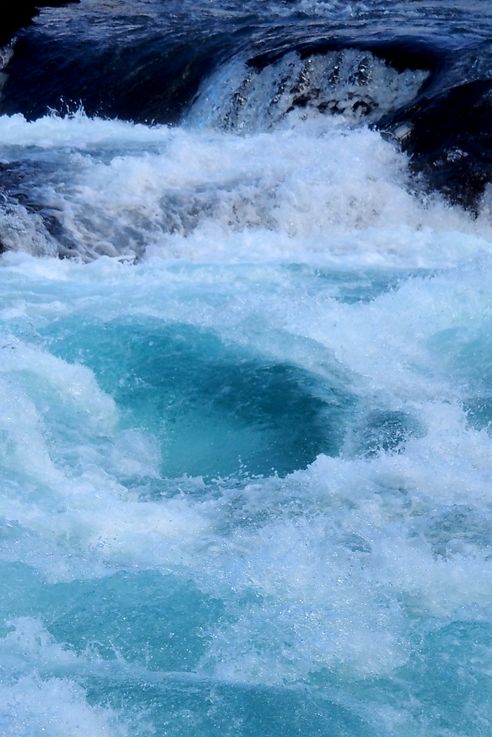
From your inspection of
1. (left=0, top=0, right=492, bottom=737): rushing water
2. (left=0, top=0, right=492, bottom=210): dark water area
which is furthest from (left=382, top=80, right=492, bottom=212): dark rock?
(left=0, top=0, right=492, bottom=737): rushing water

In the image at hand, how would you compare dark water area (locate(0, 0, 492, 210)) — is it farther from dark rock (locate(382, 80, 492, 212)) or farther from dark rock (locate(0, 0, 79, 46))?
dark rock (locate(0, 0, 79, 46))

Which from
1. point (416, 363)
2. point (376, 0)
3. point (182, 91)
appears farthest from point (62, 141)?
point (376, 0)

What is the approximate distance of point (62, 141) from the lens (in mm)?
10922

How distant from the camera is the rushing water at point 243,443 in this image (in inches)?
125

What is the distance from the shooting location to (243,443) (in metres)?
4.95

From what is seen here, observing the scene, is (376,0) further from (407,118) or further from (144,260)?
(144,260)

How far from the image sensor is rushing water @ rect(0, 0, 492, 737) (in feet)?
10.4

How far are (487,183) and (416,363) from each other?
3768mm

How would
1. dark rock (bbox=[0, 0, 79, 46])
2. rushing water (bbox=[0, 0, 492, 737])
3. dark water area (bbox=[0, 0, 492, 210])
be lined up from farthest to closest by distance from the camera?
dark rock (bbox=[0, 0, 79, 46])
dark water area (bbox=[0, 0, 492, 210])
rushing water (bbox=[0, 0, 492, 737])

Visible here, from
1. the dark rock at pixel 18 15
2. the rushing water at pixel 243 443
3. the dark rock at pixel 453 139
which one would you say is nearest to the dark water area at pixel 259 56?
the dark rock at pixel 453 139

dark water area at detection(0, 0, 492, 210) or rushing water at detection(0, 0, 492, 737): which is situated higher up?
dark water area at detection(0, 0, 492, 210)

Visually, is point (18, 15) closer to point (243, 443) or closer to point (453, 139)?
point (453, 139)

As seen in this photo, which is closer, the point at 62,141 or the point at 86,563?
the point at 86,563

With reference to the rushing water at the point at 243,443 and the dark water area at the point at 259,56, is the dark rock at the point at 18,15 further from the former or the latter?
the rushing water at the point at 243,443
